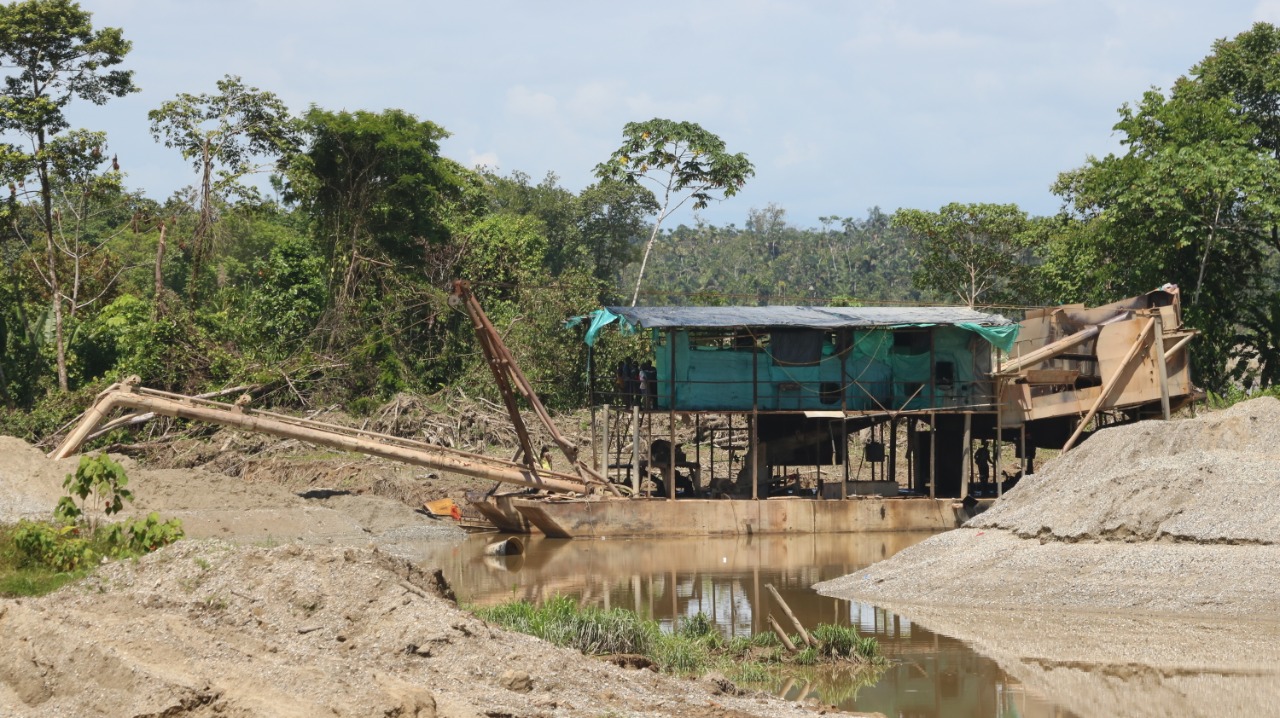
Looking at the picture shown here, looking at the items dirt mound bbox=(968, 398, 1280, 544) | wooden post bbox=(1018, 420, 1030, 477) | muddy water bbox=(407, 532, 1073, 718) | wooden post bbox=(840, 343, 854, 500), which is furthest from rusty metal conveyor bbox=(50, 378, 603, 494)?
dirt mound bbox=(968, 398, 1280, 544)

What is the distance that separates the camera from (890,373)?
29391 millimetres

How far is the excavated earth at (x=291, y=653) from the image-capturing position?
869cm

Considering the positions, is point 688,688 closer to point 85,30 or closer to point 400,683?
point 400,683

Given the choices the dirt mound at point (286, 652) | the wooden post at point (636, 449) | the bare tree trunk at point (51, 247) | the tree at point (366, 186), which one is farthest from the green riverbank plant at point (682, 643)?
the tree at point (366, 186)

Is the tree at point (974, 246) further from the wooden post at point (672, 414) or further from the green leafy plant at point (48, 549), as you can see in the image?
the green leafy plant at point (48, 549)

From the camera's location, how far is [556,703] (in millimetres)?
10227

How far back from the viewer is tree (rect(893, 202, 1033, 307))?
152 feet

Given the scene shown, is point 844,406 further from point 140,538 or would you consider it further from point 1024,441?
point 140,538

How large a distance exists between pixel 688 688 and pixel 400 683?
302cm

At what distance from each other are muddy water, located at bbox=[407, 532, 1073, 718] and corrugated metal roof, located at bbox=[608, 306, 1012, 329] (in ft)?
14.4

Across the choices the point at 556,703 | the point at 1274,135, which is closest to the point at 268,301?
the point at 1274,135

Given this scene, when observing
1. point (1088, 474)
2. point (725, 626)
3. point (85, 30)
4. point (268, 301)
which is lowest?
point (725, 626)

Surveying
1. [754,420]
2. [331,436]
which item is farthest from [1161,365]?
[331,436]

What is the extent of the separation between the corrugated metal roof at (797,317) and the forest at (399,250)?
1171mm
